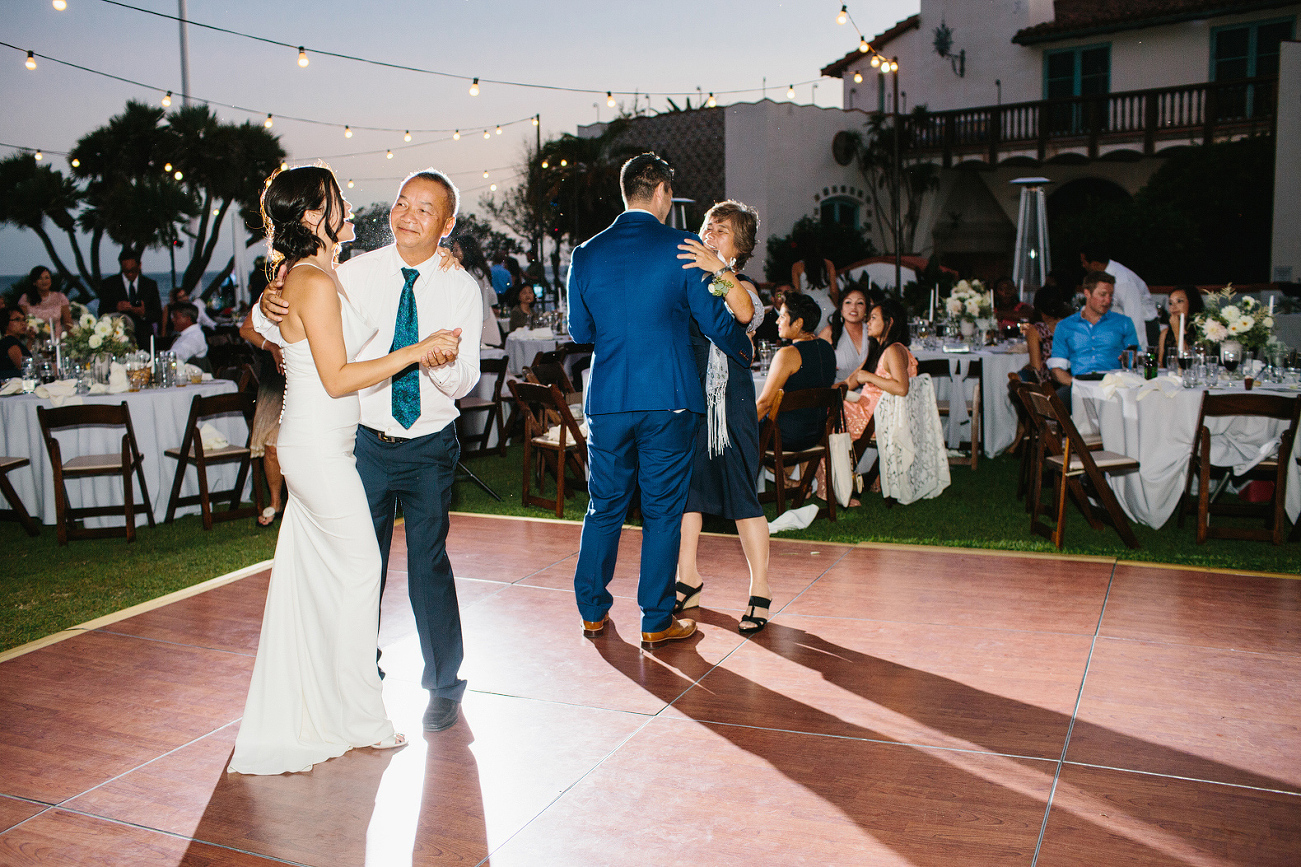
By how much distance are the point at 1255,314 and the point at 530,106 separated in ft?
57.5

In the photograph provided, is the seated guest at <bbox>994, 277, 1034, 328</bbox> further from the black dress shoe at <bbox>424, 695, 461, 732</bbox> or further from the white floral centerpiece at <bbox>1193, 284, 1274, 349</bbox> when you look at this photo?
the black dress shoe at <bbox>424, 695, 461, 732</bbox>

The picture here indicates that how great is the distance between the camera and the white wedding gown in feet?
9.31

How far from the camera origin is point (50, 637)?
13.4 feet

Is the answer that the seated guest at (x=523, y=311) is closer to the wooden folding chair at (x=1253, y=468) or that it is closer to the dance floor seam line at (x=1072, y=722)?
the wooden folding chair at (x=1253, y=468)

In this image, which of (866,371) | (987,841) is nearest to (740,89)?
(866,371)

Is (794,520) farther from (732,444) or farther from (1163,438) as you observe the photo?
(1163,438)

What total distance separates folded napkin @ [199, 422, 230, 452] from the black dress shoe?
3857 millimetres

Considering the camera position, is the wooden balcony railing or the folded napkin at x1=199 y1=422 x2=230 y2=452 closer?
the folded napkin at x1=199 y1=422 x2=230 y2=452

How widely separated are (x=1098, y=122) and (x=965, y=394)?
1451 cm

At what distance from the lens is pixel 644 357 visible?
3.62 m

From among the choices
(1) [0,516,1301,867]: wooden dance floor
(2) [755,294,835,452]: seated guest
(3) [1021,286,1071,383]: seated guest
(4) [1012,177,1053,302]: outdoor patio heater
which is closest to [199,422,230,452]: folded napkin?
(1) [0,516,1301,867]: wooden dance floor

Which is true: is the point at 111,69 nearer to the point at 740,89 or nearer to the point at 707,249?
the point at 740,89

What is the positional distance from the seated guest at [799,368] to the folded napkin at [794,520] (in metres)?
0.39

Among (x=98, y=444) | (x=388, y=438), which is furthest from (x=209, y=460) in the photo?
(x=388, y=438)
